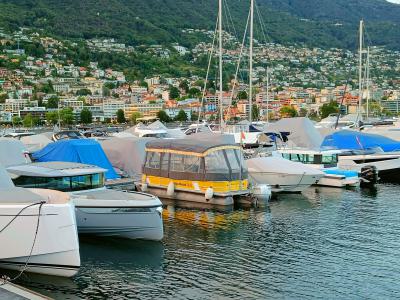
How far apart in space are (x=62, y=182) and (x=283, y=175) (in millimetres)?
11333

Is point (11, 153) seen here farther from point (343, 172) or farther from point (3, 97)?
point (3, 97)

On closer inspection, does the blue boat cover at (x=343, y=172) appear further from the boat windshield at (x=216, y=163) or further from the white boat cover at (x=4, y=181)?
the white boat cover at (x=4, y=181)

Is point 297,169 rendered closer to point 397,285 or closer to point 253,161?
point 253,161

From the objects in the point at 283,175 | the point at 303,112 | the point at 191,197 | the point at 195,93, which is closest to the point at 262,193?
the point at 283,175

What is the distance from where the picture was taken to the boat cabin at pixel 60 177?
20.6 m

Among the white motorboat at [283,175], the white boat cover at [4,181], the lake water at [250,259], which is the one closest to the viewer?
the lake water at [250,259]

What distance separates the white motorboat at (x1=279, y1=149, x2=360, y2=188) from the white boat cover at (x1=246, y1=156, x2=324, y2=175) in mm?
2638

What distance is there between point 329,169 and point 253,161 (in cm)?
529

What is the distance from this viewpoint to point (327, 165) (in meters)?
34.0

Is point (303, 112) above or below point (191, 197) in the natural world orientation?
above

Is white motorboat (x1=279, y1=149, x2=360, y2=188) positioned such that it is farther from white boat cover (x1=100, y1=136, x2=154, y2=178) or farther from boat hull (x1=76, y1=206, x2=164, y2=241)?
boat hull (x1=76, y1=206, x2=164, y2=241)

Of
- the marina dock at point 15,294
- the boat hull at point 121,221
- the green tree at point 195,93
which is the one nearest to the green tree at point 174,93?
the green tree at point 195,93

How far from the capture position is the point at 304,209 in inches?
1016

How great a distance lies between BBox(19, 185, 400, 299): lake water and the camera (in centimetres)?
1522
